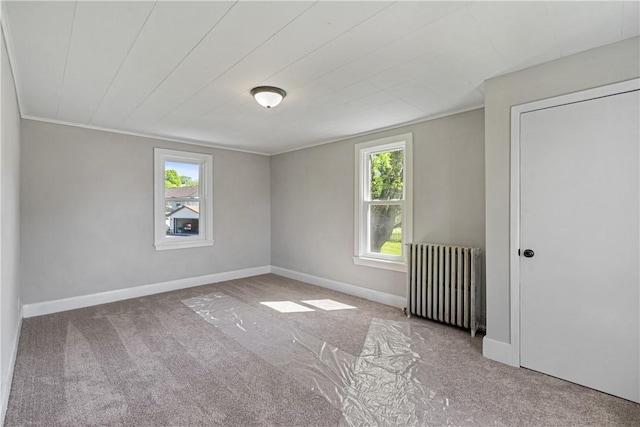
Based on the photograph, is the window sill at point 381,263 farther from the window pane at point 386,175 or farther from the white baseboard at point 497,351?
the white baseboard at point 497,351

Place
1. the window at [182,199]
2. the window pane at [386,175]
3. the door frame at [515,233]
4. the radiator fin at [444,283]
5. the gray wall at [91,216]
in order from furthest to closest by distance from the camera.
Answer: the window at [182,199]
the window pane at [386,175]
the gray wall at [91,216]
the radiator fin at [444,283]
the door frame at [515,233]

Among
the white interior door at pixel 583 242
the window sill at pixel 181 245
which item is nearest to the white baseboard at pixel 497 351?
the white interior door at pixel 583 242

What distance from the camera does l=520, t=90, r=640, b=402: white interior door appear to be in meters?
2.07

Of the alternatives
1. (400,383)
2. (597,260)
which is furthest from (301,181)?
(597,260)

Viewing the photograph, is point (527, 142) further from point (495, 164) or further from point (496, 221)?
point (496, 221)

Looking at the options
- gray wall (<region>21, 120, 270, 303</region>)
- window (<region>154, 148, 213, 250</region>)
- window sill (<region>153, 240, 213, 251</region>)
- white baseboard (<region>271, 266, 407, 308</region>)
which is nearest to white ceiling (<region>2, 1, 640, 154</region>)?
gray wall (<region>21, 120, 270, 303</region>)

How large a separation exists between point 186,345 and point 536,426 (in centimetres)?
275

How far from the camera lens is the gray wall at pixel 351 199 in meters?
3.41

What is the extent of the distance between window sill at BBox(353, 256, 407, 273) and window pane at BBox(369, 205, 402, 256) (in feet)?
0.48

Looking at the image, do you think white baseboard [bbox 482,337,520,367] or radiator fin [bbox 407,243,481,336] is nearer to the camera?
white baseboard [bbox 482,337,520,367]

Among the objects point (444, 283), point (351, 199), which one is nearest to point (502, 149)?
point (444, 283)

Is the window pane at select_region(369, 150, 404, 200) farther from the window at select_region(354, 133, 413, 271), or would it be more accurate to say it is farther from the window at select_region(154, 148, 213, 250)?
the window at select_region(154, 148, 213, 250)

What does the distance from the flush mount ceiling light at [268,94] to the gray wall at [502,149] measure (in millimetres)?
1784

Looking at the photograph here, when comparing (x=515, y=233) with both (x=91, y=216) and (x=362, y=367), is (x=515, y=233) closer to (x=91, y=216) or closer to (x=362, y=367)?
(x=362, y=367)
